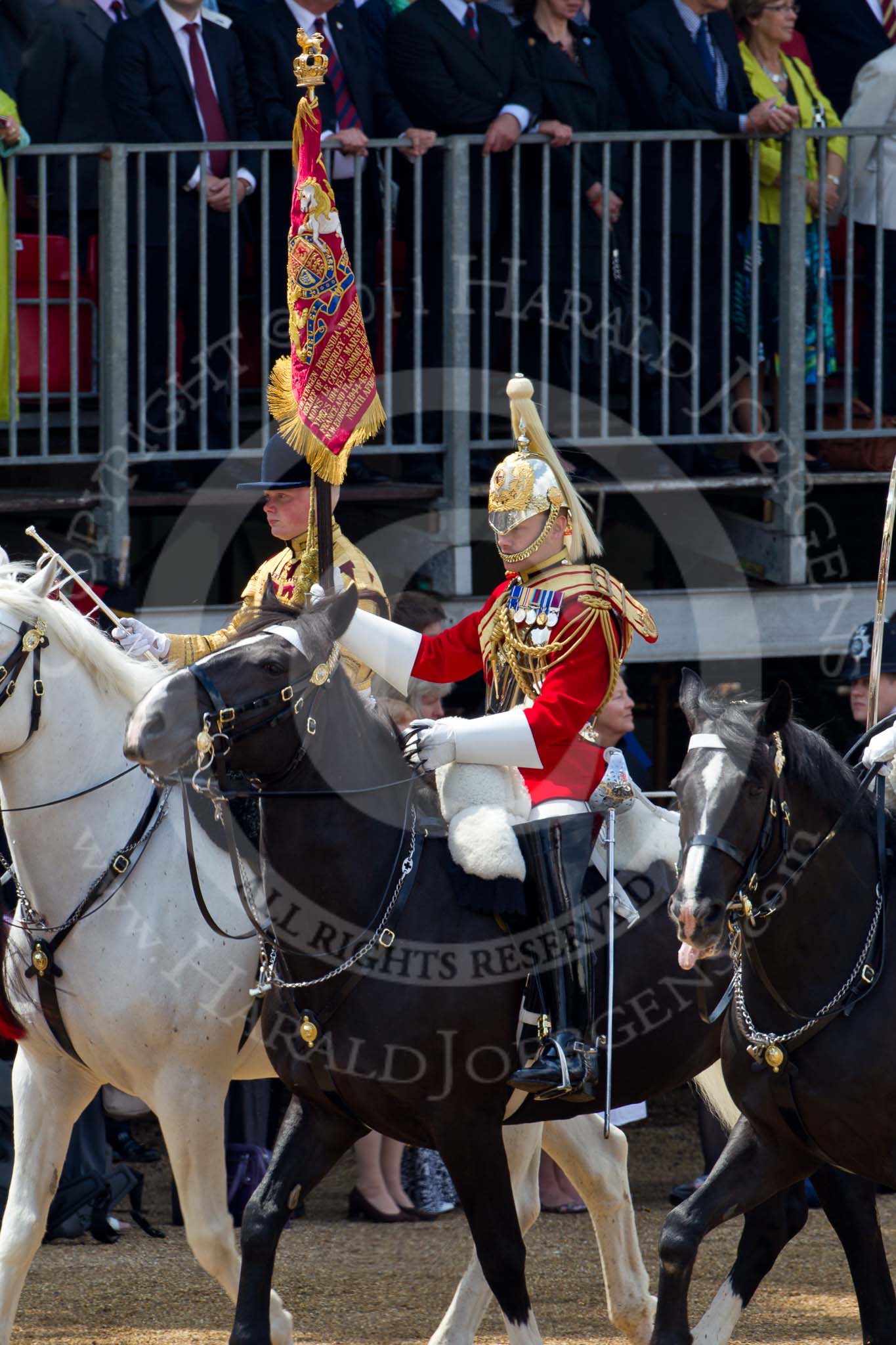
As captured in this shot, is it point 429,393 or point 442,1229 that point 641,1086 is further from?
point 429,393

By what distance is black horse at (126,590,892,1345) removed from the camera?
4586 mm

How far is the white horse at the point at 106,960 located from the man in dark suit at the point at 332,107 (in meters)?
3.33

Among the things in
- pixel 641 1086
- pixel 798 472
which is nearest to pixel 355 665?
pixel 641 1086

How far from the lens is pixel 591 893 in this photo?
515cm

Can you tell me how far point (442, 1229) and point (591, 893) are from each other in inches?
96.6

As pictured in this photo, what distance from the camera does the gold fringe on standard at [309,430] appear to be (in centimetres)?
517

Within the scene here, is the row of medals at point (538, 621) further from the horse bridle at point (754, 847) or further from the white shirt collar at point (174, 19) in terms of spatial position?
the white shirt collar at point (174, 19)

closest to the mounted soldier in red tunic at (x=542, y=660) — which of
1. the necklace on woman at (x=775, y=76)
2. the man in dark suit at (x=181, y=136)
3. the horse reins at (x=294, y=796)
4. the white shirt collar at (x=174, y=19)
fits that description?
the horse reins at (x=294, y=796)

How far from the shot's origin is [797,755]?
14.7ft

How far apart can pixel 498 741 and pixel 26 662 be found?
49.4 inches

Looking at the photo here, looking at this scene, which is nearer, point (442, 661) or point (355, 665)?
point (442, 661)

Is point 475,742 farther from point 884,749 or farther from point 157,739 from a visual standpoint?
point 884,749

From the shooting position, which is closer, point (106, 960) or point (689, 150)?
point (106, 960)

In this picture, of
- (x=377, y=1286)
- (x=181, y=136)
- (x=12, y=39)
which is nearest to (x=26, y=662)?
(x=377, y=1286)
